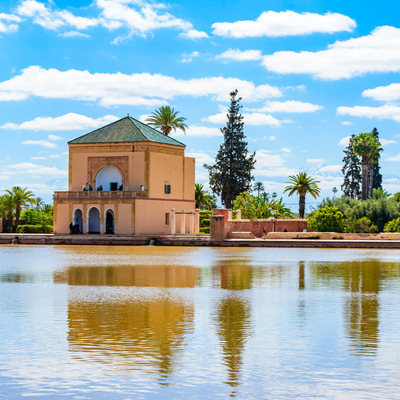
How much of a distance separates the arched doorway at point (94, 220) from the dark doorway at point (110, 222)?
0.90 meters

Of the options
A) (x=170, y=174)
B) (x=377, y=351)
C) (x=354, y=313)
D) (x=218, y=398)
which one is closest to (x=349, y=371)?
(x=377, y=351)

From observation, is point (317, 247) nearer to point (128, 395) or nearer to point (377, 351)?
point (377, 351)

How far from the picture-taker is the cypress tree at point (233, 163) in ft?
189

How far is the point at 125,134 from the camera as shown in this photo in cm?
4641

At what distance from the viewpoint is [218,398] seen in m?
5.40

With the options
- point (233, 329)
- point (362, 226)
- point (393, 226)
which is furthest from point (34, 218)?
point (233, 329)

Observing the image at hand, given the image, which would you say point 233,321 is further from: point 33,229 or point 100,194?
point 33,229

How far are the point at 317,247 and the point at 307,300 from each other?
2262cm

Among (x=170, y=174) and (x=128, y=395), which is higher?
(x=170, y=174)

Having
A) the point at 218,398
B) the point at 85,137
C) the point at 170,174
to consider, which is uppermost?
the point at 85,137

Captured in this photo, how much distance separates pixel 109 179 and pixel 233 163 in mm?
14642

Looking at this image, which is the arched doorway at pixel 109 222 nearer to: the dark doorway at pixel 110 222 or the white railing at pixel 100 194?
the dark doorway at pixel 110 222

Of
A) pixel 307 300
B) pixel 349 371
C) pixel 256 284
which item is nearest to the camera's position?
pixel 349 371

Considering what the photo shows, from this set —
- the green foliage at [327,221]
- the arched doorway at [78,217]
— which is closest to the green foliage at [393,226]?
the green foliage at [327,221]
